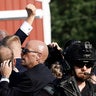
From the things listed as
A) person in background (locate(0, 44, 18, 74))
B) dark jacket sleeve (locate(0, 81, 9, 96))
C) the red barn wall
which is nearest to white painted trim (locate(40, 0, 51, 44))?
the red barn wall

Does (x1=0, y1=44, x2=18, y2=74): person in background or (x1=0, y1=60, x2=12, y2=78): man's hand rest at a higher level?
(x1=0, y1=44, x2=18, y2=74): person in background

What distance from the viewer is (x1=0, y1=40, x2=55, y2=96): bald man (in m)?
8.47

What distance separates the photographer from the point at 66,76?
8102 mm

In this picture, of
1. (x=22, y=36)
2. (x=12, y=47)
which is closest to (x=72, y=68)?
(x=12, y=47)

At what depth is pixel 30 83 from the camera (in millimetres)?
8539

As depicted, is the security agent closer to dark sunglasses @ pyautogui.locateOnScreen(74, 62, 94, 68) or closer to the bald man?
dark sunglasses @ pyautogui.locateOnScreen(74, 62, 94, 68)

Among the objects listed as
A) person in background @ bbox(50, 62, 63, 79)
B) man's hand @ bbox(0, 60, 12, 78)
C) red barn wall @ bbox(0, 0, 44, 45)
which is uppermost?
red barn wall @ bbox(0, 0, 44, 45)

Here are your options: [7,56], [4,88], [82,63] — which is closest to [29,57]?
[7,56]

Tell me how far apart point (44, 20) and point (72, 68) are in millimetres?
6874

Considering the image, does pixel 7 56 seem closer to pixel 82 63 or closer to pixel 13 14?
pixel 82 63

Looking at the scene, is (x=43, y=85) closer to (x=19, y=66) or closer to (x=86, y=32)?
(x=19, y=66)

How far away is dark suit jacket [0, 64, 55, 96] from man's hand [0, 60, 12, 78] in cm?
14

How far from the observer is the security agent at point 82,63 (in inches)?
316

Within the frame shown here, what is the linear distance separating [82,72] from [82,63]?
4.2 inches
